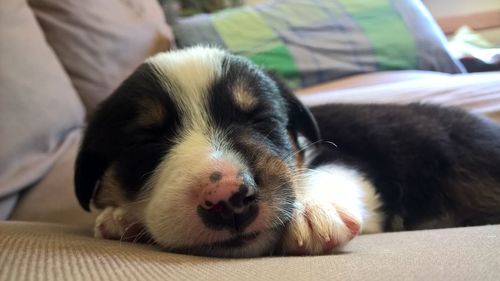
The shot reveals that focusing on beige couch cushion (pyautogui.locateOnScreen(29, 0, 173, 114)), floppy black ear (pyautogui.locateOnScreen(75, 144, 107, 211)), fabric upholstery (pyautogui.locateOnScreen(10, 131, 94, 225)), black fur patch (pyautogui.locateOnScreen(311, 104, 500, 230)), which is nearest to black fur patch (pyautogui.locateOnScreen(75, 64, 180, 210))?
floppy black ear (pyautogui.locateOnScreen(75, 144, 107, 211))

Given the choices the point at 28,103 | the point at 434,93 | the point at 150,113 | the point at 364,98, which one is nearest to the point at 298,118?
the point at 150,113

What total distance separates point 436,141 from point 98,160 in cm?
112

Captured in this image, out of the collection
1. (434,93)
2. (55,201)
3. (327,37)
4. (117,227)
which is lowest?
(55,201)

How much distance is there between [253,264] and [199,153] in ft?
1.24

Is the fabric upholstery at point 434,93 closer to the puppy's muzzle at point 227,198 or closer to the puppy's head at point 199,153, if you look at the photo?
the puppy's head at point 199,153

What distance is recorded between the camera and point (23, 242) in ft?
3.14

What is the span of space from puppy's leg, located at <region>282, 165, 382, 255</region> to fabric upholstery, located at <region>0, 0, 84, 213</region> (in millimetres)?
1199

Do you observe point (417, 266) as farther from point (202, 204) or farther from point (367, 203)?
point (367, 203)

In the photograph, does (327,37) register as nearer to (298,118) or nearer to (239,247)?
(298,118)

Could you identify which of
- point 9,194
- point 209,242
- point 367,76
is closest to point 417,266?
point 209,242

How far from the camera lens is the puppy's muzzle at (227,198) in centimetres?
99

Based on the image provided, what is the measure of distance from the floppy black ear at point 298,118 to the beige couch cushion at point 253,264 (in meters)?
0.69

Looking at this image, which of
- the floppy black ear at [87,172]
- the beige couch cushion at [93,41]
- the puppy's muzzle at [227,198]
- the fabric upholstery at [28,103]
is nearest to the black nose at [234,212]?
the puppy's muzzle at [227,198]

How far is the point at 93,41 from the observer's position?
9.20 ft
